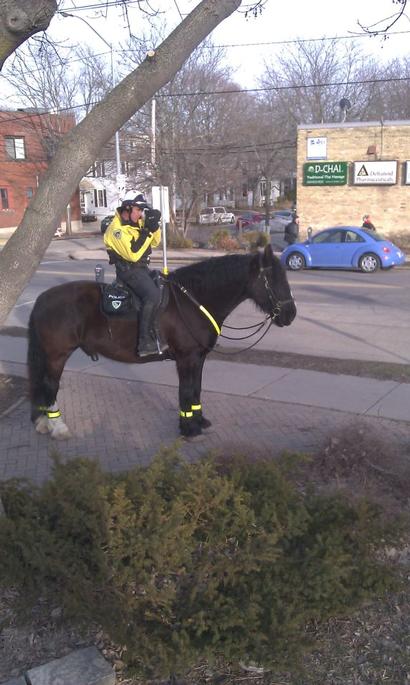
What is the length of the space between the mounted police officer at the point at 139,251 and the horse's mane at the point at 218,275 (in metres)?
0.38

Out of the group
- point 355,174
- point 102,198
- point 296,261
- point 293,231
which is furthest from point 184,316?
point 102,198

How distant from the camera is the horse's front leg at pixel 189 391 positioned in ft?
21.1

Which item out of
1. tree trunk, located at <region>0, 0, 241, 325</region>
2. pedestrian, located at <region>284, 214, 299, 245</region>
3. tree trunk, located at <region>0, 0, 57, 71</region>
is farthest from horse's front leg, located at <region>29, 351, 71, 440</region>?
pedestrian, located at <region>284, 214, 299, 245</region>

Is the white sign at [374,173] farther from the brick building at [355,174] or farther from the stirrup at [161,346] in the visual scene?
the stirrup at [161,346]

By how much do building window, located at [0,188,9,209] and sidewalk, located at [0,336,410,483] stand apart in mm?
43238

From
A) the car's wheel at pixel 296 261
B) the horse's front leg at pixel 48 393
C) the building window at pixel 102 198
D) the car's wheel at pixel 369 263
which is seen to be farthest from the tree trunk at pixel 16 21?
the building window at pixel 102 198

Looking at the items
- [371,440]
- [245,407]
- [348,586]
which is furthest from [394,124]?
[348,586]

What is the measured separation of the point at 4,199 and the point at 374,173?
30.9m

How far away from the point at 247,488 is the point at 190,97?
38.5 meters

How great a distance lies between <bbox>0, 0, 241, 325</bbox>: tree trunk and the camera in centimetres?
382

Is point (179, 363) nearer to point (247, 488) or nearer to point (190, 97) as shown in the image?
point (247, 488)

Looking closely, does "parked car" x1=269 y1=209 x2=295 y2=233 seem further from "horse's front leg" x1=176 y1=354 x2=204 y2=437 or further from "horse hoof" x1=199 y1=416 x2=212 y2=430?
"horse's front leg" x1=176 y1=354 x2=204 y2=437

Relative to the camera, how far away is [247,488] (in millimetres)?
4047

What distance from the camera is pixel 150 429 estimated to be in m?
6.94
